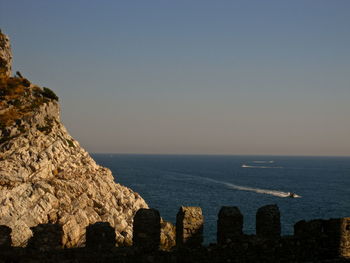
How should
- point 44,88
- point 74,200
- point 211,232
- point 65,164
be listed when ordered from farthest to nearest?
point 211,232
point 44,88
point 65,164
point 74,200

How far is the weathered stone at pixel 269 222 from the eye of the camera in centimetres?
1422

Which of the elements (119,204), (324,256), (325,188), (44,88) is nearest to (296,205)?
(325,188)

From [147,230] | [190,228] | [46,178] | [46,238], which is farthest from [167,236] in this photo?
[46,238]

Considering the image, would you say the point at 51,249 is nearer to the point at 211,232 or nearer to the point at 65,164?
the point at 65,164

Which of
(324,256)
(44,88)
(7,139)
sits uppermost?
(44,88)

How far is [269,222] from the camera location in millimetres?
14242

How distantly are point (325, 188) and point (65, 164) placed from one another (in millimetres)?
114948

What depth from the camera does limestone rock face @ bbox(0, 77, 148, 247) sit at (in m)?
36.8

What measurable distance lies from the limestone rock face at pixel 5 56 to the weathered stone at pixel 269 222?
4164 cm

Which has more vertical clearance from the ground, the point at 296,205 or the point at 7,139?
the point at 7,139

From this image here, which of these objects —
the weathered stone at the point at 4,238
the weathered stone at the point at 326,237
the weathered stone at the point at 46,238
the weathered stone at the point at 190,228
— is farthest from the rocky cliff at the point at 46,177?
the weathered stone at the point at 326,237

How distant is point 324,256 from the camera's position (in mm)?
14711

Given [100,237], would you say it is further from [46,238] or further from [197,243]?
[197,243]

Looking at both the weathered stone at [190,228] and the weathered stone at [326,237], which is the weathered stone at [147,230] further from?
the weathered stone at [326,237]
